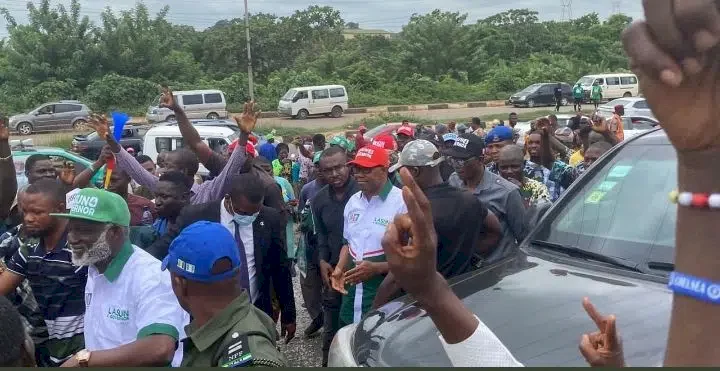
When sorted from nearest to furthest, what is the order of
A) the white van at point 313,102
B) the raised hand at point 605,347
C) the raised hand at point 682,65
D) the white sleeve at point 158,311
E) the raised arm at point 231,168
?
the raised hand at point 682,65, the raised hand at point 605,347, the white sleeve at point 158,311, the raised arm at point 231,168, the white van at point 313,102

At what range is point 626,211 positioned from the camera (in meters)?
3.41

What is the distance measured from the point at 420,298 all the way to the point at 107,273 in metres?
1.94

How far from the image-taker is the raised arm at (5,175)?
495 cm

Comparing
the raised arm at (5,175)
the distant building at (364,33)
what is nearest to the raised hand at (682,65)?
the raised arm at (5,175)

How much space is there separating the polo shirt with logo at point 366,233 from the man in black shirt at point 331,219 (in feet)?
1.77

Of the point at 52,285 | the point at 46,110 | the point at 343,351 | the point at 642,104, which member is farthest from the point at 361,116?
the point at 343,351

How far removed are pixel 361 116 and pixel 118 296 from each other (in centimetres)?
3880

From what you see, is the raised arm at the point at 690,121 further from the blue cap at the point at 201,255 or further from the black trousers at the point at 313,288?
the black trousers at the point at 313,288

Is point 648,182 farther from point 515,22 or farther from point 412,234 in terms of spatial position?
point 515,22

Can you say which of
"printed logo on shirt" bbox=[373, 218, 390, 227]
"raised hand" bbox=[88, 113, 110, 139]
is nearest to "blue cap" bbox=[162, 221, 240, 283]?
"printed logo on shirt" bbox=[373, 218, 390, 227]

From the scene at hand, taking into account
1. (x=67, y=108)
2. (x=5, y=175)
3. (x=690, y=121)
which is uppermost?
(x=690, y=121)

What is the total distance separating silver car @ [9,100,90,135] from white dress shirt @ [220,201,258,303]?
105 feet

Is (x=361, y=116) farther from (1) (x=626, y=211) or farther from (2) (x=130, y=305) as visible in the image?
(2) (x=130, y=305)

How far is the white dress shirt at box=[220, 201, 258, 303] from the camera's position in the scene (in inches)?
192
